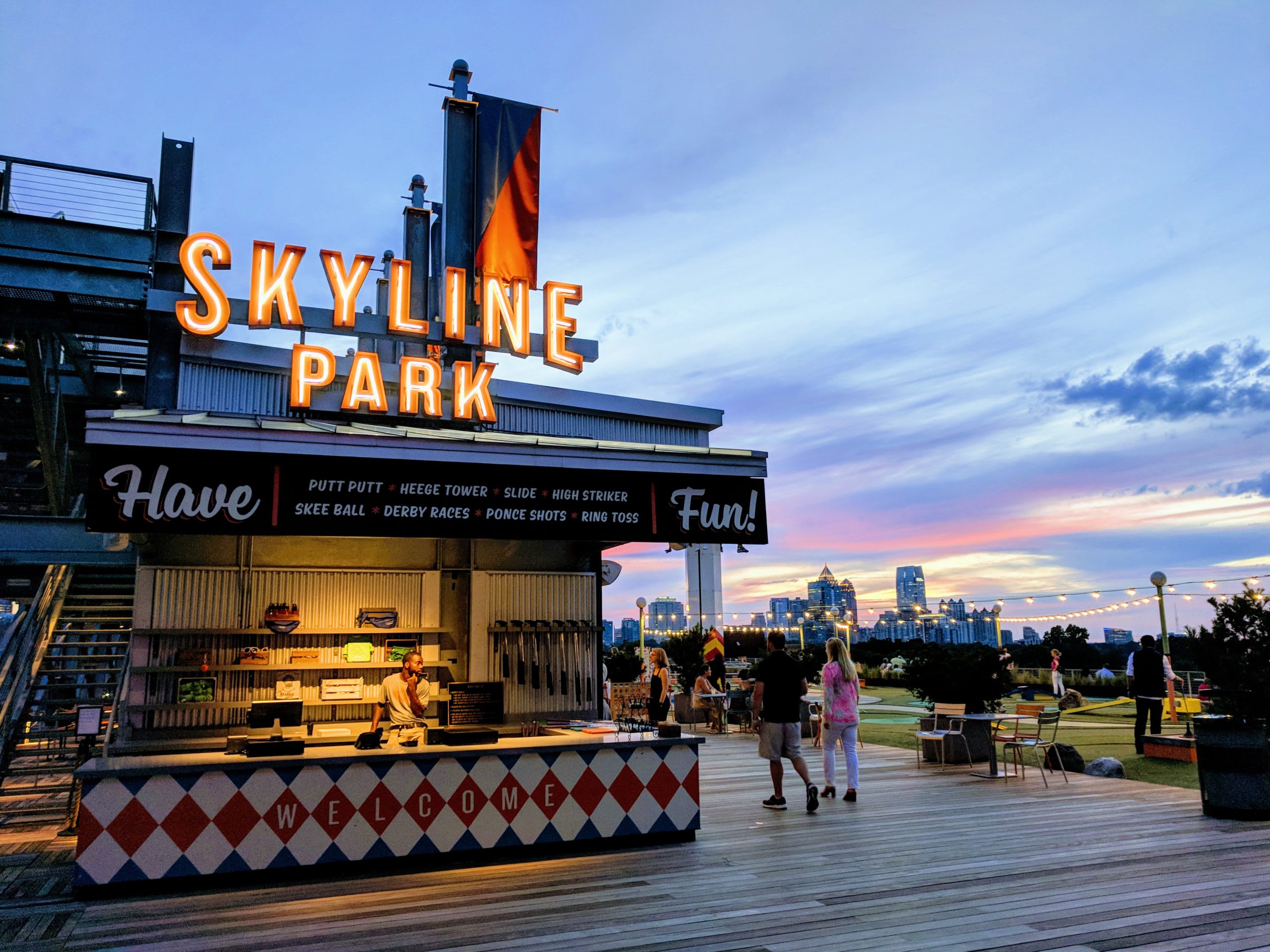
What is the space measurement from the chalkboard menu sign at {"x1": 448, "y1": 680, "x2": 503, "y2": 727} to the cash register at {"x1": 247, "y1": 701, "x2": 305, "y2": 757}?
128 centimetres

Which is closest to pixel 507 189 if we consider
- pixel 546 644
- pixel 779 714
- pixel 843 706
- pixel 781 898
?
pixel 546 644

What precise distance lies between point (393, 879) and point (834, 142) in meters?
14.8

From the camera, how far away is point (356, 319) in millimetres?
10000

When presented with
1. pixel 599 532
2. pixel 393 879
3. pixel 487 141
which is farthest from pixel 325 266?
pixel 393 879

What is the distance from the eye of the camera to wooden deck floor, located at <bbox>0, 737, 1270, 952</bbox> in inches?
178

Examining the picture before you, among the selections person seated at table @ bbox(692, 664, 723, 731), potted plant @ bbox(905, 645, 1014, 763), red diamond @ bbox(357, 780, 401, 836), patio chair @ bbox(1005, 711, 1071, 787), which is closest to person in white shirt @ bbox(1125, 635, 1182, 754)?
patio chair @ bbox(1005, 711, 1071, 787)

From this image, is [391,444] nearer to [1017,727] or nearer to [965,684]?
[965,684]

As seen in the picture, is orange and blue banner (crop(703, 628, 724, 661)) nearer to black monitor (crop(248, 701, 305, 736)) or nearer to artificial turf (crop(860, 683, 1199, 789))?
artificial turf (crop(860, 683, 1199, 789))

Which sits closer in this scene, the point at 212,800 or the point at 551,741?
the point at 212,800

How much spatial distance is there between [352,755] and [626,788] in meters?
2.26

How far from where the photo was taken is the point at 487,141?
38.8ft

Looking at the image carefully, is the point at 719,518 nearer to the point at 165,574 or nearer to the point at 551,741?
the point at 551,741

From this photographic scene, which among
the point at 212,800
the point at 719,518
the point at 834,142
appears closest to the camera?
the point at 212,800

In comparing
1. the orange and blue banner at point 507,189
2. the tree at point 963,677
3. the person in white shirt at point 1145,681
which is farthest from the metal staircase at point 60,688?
the person in white shirt at point 1145,681
